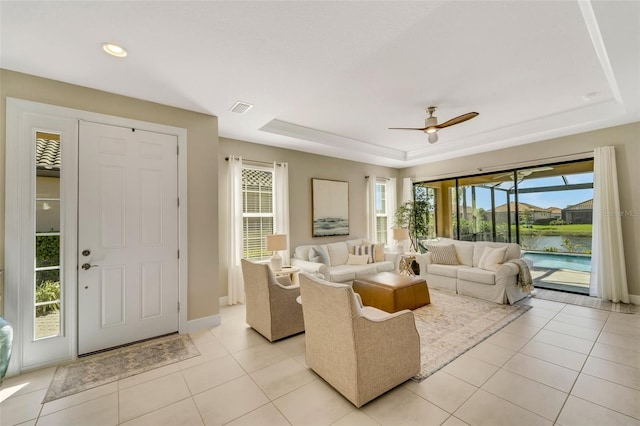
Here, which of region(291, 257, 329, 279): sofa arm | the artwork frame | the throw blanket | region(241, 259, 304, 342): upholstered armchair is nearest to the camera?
region(241, 259, 304, 342): upholstered armchair

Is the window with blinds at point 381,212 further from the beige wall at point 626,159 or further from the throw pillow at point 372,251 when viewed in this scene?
the beige wall at point 626,159

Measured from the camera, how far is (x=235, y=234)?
4.56 meters

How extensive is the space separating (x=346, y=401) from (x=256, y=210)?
352cm

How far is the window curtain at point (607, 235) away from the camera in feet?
13.8

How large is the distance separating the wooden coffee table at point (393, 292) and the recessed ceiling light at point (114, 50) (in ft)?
12.6

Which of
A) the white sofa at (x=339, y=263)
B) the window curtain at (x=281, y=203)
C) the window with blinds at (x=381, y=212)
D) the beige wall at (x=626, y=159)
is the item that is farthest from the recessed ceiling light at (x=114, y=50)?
the beige wall at (x=626, y=159)

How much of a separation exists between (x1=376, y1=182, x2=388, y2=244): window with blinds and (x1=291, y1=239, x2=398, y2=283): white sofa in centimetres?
119

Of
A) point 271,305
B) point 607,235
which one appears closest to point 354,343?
point 271,305

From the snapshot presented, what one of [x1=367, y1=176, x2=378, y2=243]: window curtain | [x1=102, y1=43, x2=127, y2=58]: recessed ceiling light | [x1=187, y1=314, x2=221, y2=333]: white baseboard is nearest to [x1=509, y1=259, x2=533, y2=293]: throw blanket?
[x1=367, y1=176, x2=378, y2=243]: window curtain

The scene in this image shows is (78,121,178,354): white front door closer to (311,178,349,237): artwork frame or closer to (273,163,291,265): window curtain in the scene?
(273,163,291,265): window curtain

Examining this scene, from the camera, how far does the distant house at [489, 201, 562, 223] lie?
5.16m

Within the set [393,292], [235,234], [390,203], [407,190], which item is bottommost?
[393,292]

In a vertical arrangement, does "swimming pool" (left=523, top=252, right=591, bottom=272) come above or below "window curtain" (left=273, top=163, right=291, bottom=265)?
below

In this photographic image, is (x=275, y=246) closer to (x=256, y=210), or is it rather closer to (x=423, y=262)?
(x=256, y=210)
